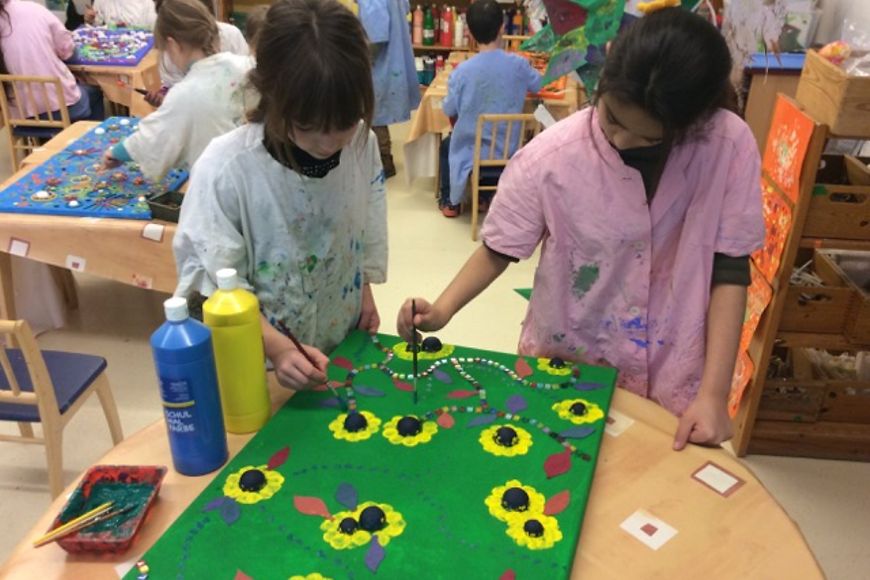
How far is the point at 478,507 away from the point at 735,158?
2.27ft

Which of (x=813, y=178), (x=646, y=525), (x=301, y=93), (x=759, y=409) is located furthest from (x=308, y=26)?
(x=759, y=409)

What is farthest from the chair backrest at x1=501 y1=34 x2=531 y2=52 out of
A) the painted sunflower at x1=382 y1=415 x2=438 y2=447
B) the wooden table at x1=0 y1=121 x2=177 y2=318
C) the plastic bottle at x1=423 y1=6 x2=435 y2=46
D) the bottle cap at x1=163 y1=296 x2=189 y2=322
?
the bottle cap at x1=163 y1=296 x2=189 y2=322

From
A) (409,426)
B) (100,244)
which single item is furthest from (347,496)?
(100,244)

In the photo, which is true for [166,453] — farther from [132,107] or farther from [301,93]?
[132,107]

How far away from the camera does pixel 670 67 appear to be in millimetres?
937

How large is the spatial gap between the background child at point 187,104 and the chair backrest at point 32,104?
1.49 metres

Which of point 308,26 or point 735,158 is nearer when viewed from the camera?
point 308,26

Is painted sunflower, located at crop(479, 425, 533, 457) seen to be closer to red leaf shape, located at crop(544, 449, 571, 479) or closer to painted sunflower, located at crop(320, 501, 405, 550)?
red leaf shape, located at crop(544, 449, 571, 479)

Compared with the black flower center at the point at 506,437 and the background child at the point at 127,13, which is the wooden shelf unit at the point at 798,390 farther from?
the background child at the point at 127,13

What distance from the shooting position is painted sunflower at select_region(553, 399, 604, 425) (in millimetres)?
1061

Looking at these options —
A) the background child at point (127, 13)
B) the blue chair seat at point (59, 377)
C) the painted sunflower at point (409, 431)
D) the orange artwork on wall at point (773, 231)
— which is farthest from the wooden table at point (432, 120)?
the painted sunflower at point (409, 431)

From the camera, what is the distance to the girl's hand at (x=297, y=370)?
1065mm

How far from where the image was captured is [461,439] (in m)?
1.02

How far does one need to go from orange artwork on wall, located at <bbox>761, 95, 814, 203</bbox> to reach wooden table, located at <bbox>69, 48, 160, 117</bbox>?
10.4 feet
